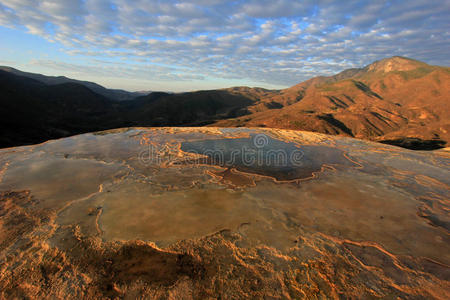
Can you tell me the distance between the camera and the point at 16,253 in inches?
144

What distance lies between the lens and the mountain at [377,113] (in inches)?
1642

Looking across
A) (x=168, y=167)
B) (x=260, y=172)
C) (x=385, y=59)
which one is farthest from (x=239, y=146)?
(x=385, y=59)

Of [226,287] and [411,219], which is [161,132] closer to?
[226,287]

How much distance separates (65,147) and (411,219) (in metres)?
13.4

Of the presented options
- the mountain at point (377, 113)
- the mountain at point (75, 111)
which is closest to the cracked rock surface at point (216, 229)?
the mountain at point (75, 111)

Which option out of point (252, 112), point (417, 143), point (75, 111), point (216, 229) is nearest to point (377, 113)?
point (417, 143)

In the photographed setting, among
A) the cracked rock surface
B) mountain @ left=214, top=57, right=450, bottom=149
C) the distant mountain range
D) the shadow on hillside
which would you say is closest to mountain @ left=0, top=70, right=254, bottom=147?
the distant mountain range

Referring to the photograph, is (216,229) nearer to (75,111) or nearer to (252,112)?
(252,112)

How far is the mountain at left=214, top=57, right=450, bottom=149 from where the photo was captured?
4170 cm

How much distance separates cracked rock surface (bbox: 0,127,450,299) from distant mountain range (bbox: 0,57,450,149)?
112ft

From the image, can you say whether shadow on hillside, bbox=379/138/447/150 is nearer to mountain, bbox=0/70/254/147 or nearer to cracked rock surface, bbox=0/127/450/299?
cracked rock surface, bbox=0/127/450/299

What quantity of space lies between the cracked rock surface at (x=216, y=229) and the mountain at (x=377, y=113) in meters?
37.4

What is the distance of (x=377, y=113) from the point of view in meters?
54.5

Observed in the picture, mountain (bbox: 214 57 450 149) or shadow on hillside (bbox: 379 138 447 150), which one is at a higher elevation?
mountain (bbox: 214 57 450 149)
